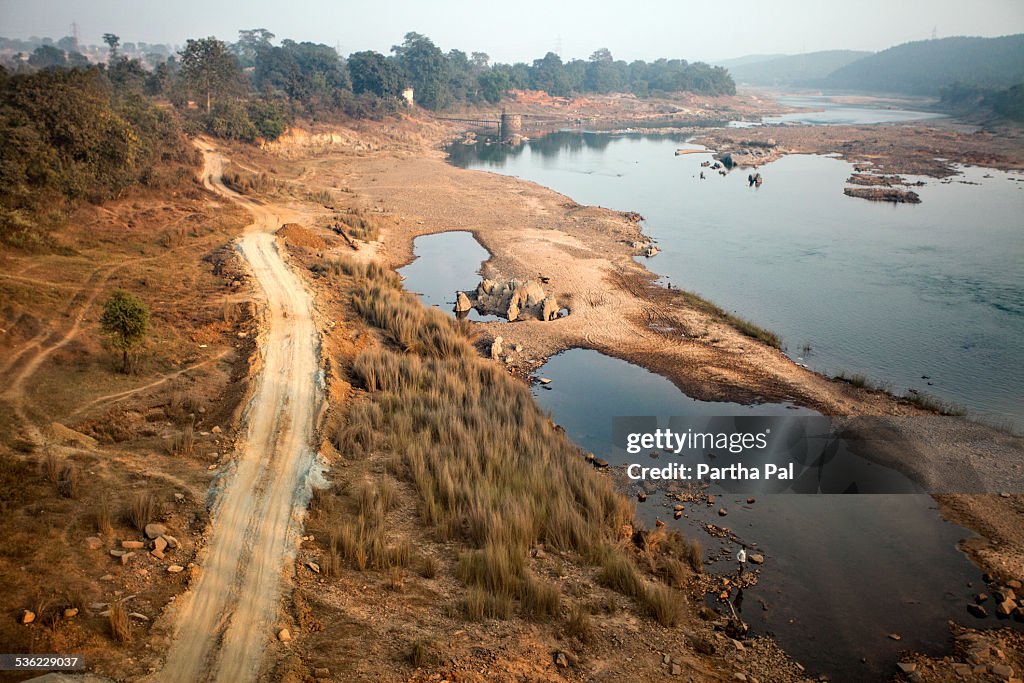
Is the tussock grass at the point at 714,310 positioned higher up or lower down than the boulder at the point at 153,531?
higher up

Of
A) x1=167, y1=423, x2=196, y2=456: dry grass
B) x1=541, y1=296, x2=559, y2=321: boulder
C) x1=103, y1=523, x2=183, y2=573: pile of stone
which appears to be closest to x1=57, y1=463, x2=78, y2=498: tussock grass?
x1=103, y1=523, x2=183, y2=573: pile of stone

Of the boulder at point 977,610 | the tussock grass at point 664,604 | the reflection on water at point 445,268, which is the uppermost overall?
the reflection on water at point 445,268

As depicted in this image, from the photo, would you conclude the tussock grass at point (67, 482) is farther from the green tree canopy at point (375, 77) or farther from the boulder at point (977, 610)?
the green tree canopy at point (375, 77)

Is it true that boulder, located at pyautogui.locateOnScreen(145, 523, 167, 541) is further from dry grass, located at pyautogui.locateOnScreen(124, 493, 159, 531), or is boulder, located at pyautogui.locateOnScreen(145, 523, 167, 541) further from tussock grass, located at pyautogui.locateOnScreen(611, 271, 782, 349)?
tussock grass, located at pyautogui.locateOnScreen(611, 271, 782, 349)

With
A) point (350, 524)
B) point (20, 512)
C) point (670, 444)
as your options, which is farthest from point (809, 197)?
point (20, 512)

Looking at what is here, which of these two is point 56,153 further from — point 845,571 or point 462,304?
point 845,571

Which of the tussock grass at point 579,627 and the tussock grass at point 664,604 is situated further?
the tussock grass at point 664,604

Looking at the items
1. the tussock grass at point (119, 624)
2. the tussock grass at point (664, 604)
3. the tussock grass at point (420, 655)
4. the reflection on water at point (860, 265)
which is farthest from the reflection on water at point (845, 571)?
the tussock grass at point (119, 624)
